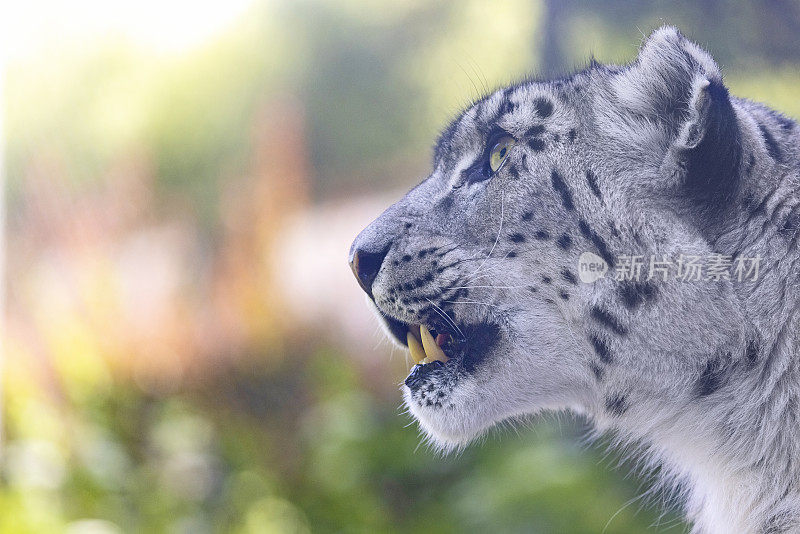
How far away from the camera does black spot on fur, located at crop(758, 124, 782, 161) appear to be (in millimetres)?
1104

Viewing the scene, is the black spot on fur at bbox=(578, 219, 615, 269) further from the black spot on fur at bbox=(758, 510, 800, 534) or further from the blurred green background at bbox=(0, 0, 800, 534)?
the blurred green background at bbox=(0, 0, 800, 534)

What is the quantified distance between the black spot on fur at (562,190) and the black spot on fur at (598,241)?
3 centimetres

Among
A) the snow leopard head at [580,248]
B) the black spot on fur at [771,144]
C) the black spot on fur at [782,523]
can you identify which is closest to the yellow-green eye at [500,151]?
the snow leopard head at [580,248]

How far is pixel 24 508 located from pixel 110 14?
1672 millimetres

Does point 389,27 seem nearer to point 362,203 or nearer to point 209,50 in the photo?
point 362,203

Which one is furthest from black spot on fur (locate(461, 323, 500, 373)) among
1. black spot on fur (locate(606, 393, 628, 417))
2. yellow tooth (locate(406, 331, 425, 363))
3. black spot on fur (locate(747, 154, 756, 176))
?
black spot on fur (locate(747, 154, 756, 176))

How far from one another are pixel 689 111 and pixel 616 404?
0.49 m

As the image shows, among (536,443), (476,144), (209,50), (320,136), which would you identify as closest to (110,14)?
(209,50)

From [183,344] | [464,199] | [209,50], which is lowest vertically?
[464,199]

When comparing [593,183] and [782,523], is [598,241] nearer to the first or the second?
[593,183]

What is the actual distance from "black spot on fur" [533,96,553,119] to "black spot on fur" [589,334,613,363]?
374 millimetres

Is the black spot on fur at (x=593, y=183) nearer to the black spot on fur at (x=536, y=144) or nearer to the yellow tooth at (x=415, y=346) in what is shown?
the black spot on fur at (x=536, y=144)

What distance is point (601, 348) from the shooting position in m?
1.20

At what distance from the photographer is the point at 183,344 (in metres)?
2.56
